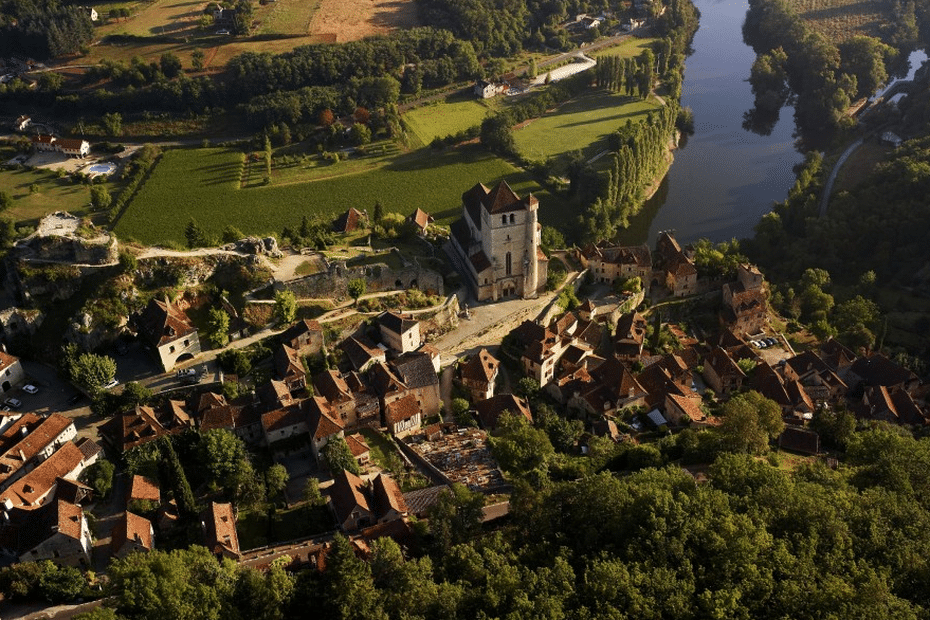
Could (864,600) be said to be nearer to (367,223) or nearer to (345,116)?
(367,223)

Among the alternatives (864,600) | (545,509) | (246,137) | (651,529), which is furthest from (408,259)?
(246,137)

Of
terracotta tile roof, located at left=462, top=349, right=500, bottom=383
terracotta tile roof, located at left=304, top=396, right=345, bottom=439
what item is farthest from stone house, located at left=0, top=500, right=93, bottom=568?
terracotta tile roof, located at left=462, top=349, right=500, bottom=383

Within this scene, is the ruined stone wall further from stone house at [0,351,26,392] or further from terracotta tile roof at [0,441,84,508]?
terracotta tile roof at [0,441,84,508]

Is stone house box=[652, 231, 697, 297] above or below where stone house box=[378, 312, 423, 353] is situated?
below

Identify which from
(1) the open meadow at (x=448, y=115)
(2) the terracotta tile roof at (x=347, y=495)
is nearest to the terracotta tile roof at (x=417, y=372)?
(2) the terracotta tile roof at (x=347, y=495)

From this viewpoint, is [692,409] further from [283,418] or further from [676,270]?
[283,418]

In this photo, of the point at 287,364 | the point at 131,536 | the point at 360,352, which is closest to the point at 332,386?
the point at 287,364

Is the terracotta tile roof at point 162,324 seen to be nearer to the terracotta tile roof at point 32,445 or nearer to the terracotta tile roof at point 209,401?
the terracotta tile roof at point 209,401
